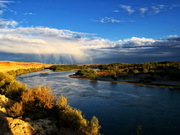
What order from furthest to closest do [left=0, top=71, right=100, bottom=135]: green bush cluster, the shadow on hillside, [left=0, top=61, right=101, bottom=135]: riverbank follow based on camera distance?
[left=0, top=71, right=100, bottom=135]: green bush cluster → [left=0, top=61, right=101, bottom=135]: riverbank → the shadow on hillside

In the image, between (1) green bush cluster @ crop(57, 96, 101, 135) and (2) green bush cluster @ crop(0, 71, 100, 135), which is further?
(2) green bush cluster @ crop(0, 71, 100, 135)

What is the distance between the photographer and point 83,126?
51.4ft

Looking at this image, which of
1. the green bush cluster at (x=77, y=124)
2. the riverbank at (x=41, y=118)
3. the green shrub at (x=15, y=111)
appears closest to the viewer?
the riverbank at (x=41, y=118)

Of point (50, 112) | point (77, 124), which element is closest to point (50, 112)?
point (50, 112)

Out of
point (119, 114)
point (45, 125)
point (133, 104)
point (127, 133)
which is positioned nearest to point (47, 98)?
point (45, 125)

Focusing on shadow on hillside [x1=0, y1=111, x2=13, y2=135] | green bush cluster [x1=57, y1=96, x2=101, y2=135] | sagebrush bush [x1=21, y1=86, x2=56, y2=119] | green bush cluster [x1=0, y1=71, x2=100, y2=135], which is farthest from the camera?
sagebrush bush [x1=21, y1=86, x2=56, y2=119]

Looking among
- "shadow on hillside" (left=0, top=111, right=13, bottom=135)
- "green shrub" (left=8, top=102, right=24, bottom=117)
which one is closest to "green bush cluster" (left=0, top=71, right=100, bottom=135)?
"green shrub" (left=8, top=102, right=24, bottom=117)

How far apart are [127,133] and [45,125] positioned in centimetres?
965

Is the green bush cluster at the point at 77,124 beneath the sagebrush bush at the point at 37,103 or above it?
A: beneath

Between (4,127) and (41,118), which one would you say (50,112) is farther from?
(4,127)

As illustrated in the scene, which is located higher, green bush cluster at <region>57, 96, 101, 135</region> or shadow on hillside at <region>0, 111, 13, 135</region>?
shadow on hillside at <region>0, 111, 13, 135</region>

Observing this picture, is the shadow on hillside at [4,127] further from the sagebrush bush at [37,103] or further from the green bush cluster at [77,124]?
the green bush cluster at [77,124]

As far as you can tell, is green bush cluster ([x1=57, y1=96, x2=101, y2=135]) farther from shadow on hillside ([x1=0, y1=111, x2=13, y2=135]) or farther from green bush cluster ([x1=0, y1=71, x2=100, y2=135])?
shadow on hillside ([x1=0, y1=111, x2=13, y2=135])

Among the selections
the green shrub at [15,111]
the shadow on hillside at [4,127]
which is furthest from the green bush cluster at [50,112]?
the shadow on hillside at [4,127]
